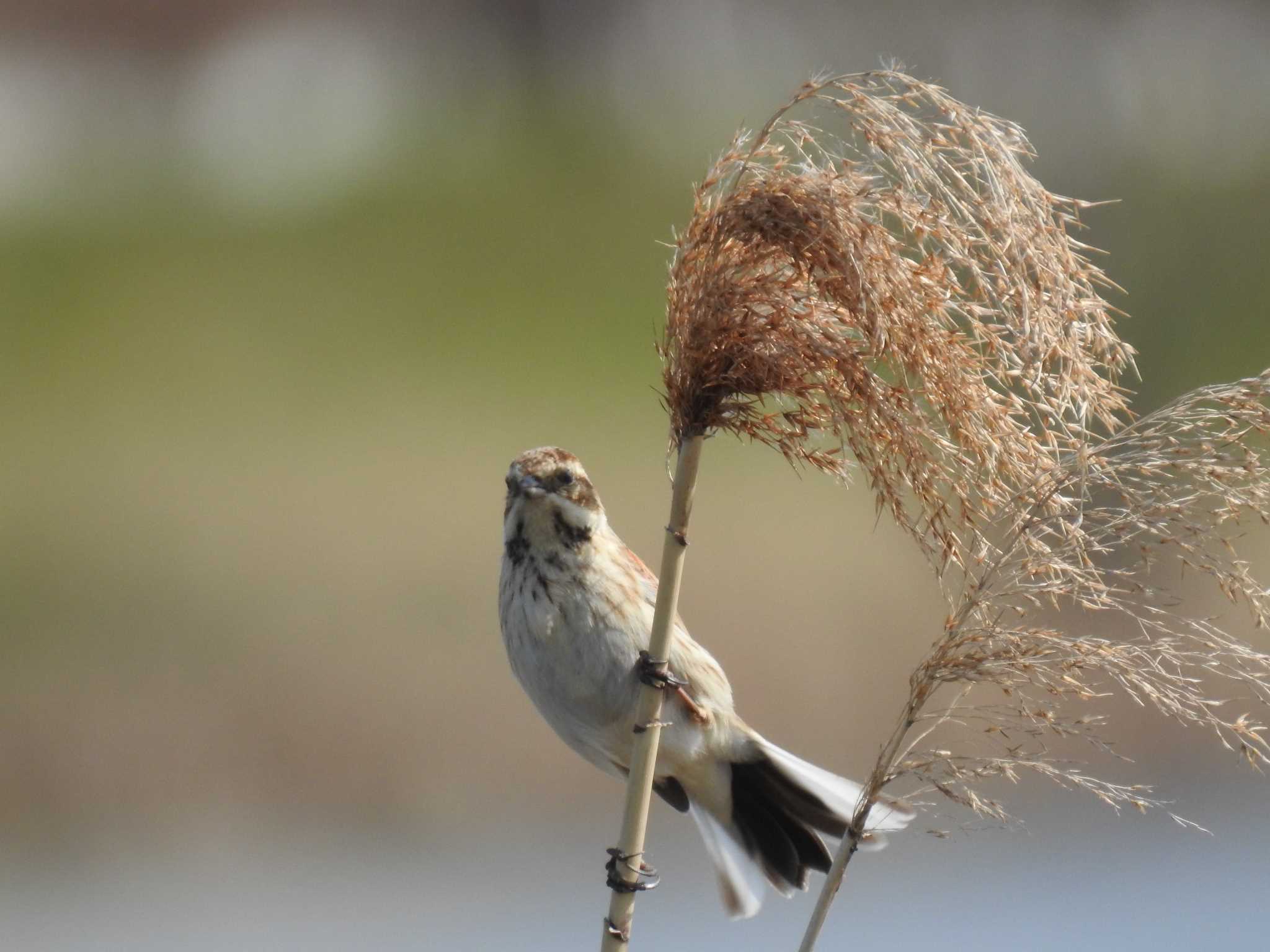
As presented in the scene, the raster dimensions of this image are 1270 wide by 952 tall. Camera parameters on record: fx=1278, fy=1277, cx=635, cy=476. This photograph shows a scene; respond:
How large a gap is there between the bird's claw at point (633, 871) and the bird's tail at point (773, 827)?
529 mm

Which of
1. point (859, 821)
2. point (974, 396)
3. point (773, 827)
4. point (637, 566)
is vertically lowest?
point (773, 827)

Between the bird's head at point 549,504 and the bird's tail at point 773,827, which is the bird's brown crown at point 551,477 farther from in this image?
the bird's tail at point 773,827

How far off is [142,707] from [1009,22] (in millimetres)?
5586

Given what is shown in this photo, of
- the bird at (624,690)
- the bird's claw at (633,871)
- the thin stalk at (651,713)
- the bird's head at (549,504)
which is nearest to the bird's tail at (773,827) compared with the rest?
the bird at (624,690)

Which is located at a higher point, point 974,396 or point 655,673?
point 974,396

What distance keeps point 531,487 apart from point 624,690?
29 cm

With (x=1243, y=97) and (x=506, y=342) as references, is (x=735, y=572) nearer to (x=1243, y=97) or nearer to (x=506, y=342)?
(x=506, y=342)

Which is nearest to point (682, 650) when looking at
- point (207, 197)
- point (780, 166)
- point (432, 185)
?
point (780, 166)

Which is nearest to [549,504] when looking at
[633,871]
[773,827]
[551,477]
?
[551,477]

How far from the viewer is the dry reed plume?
90cm

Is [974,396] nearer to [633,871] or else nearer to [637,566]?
[633,871]

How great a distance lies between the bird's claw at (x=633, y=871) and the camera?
113 cm

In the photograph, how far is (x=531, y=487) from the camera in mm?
1677

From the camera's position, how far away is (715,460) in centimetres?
545
